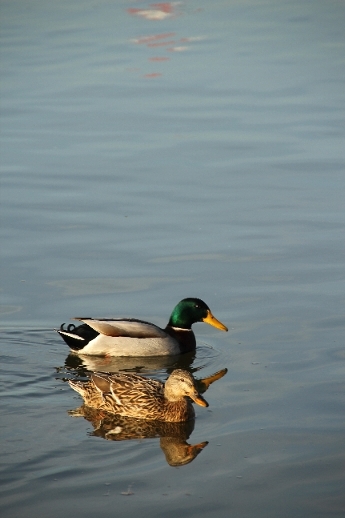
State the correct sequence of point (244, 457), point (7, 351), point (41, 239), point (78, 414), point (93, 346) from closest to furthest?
point (244, 457), point (78, 414), point (7, 351), point (93, 346), point (41, 239)

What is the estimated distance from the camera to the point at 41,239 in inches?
477

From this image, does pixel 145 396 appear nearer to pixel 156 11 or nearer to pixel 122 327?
pixel 122 327

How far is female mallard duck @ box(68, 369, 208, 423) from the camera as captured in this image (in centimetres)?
815

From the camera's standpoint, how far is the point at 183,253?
38.2 feet

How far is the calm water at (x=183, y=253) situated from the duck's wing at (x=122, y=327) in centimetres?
32

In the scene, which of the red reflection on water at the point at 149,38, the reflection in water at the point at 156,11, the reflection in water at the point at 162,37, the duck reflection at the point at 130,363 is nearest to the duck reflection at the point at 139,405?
the duck reflection at the point at 130,363

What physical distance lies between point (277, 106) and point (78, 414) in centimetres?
1075

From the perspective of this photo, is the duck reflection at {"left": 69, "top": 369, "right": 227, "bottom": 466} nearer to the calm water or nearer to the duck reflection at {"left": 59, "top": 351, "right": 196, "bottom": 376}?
the calm water

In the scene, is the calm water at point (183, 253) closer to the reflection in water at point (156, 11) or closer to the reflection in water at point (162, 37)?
the reflection in water at point (162, 37)

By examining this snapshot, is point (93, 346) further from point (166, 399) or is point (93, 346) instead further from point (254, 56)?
point (254, 56)

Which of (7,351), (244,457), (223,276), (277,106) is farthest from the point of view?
(277,106)

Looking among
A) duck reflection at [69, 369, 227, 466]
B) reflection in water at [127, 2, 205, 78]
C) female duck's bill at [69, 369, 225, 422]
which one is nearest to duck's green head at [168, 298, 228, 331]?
duck reflection at [69, 369, 227, 466]

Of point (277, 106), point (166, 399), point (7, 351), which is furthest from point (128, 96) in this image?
point (166, 399)

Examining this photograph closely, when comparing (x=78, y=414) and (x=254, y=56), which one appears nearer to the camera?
(x=78, y=414)
